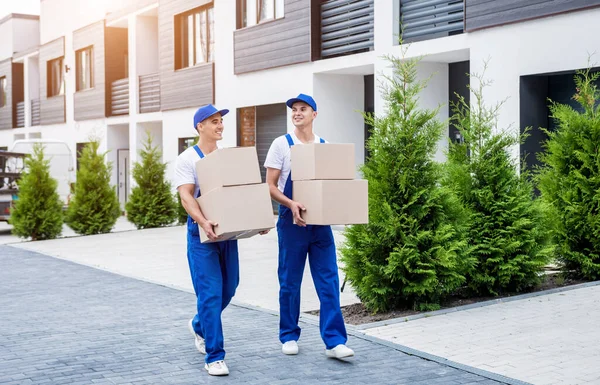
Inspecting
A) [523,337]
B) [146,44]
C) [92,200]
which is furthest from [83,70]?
[523,337]

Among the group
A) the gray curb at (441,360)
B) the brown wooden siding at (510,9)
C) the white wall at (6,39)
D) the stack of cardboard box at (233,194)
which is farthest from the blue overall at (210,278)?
the white wall at (6,39)

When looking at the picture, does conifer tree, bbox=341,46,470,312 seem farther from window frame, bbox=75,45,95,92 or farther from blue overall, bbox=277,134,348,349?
window frame, bbox=75,45,95,92

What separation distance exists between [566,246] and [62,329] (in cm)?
556

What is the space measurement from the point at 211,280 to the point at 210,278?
2cm

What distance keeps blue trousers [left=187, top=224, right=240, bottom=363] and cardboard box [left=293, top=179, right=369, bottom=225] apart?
619 mm

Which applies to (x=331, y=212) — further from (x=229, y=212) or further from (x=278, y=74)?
(x=278, y=74)

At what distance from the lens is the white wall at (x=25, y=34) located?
39.7 m

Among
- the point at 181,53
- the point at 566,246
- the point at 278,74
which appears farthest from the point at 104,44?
the point at 566,246

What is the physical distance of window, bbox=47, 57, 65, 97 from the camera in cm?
3422

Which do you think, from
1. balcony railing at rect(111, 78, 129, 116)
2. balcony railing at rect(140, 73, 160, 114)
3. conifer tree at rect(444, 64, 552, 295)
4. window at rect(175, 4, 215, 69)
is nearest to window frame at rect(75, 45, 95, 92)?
balcony railing at rect(111, 78, 129, 116)

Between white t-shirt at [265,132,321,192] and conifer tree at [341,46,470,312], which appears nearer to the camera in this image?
white t-shirt at [265,132,321,192]

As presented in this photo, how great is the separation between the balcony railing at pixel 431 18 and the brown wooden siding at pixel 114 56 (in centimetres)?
1577

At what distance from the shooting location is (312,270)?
6.07 metres

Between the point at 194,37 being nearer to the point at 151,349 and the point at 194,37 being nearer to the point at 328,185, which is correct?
the point at 151,349
